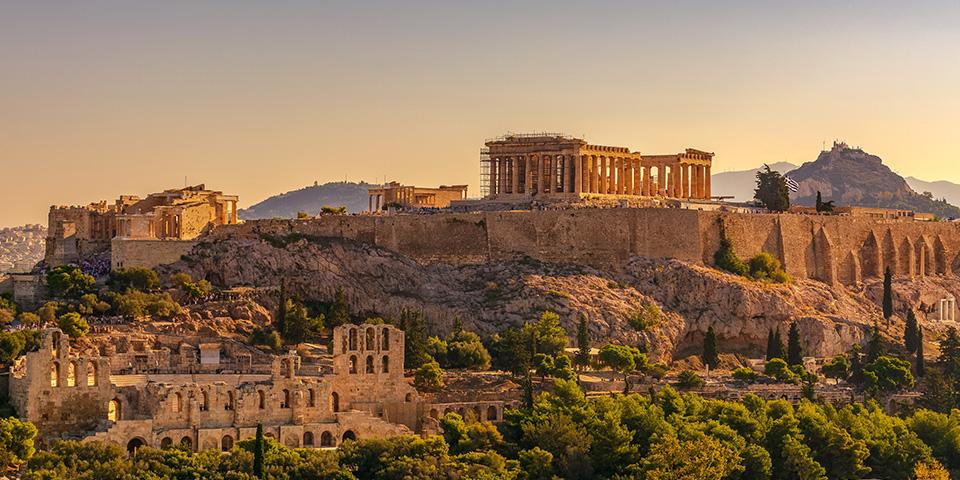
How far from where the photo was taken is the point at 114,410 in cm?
6756

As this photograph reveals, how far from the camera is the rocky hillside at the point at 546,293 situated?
91.7m

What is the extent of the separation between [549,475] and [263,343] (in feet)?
65.3

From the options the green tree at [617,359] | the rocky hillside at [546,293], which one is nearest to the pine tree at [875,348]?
the rocky hillside at [546,293]

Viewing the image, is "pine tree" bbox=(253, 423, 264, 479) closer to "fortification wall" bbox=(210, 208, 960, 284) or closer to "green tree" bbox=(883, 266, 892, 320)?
"fortification wall" bbox=(210, 208, 960, 284)

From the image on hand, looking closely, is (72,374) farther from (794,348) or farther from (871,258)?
(871,258)

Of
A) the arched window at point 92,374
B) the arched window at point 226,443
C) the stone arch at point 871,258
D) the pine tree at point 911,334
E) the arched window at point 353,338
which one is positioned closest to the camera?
the arched window at point 226,443

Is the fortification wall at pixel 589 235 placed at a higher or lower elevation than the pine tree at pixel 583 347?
higher

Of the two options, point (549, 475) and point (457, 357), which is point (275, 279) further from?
point (549, 475)

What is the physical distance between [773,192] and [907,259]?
11.8 m

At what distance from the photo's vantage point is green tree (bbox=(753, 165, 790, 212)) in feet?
385

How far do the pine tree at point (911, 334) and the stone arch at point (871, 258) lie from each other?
15.2 meters

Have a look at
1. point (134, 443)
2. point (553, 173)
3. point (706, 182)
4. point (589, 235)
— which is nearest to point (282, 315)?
point (134, 443)

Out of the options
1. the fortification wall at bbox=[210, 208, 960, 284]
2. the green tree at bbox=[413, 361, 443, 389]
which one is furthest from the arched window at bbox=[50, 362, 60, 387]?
the fortification wall at bbox=[210, 208, 960, 284]

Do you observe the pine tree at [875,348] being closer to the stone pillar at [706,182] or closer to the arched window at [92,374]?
the stone pillar at [706,182]
